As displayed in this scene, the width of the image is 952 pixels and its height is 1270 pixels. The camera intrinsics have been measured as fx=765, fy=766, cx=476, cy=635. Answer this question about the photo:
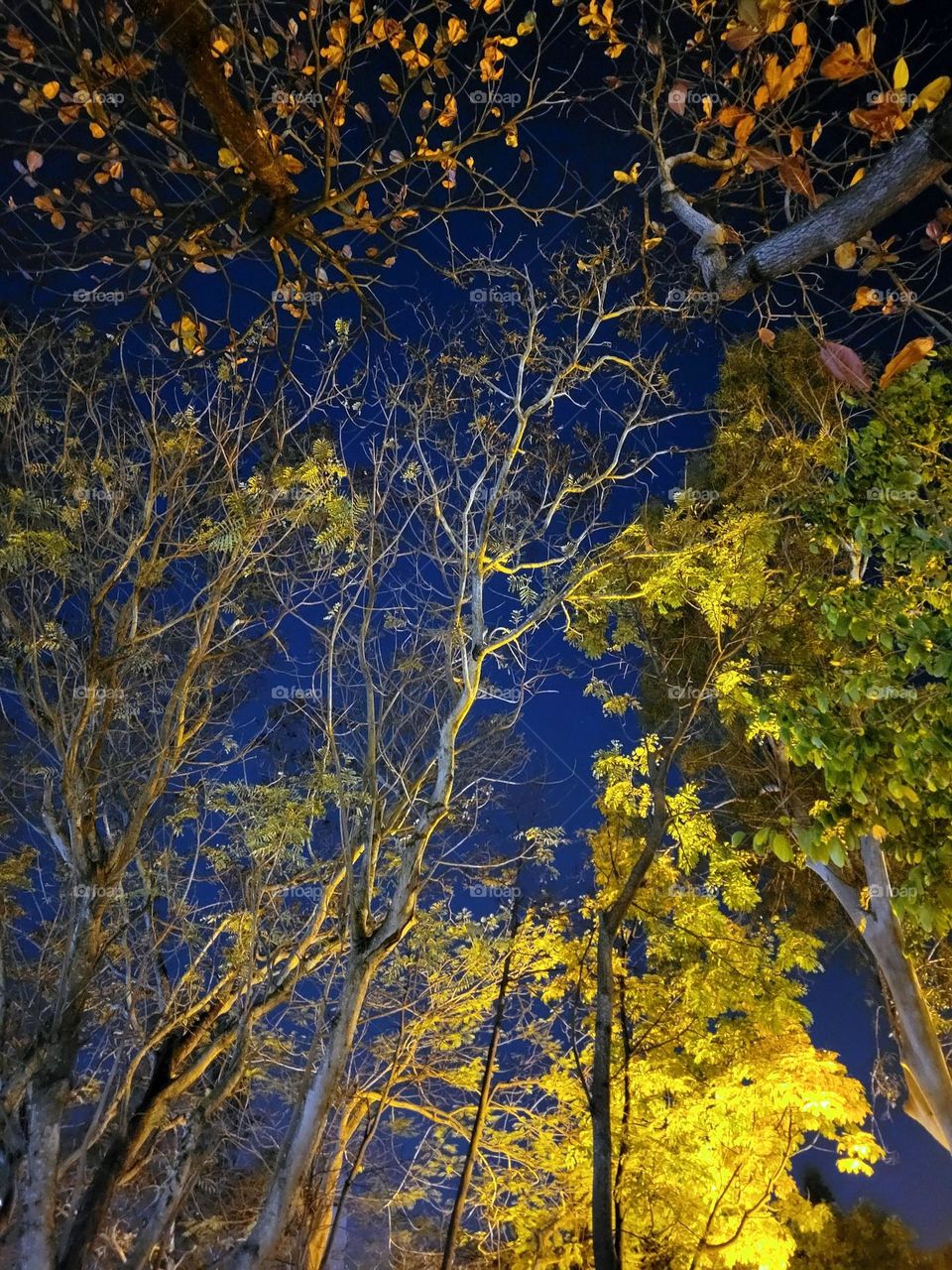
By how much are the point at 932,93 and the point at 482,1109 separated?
992 centimetres

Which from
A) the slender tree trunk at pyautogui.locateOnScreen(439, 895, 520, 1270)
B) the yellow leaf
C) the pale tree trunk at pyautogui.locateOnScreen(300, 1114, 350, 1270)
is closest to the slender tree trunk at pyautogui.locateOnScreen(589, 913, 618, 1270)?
the slender tree trunk at pyautogui.locateOnScreen(439, 895, 520, 1270)

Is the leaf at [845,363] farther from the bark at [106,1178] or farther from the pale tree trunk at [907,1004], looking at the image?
the bark at [106,1178]

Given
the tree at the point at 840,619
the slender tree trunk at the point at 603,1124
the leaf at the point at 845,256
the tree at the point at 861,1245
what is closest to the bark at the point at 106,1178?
the slender tree trunk at the point at 603,1124

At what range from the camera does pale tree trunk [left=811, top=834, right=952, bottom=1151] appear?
728cm

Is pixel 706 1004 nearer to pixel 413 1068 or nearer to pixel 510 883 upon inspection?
pixel 510 883

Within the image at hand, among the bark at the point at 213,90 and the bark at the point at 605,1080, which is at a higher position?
the bark at the point at 213,90

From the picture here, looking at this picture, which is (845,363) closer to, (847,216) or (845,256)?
(847,216)

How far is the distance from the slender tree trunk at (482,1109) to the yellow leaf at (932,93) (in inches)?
345

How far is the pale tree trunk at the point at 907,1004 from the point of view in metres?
7.28

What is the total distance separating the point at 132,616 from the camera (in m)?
6.39

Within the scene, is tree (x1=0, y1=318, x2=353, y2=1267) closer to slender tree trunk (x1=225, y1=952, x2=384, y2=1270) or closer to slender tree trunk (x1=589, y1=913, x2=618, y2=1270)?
slender tree trunk (x1=225, y1=952, x2=384, y2=1270)

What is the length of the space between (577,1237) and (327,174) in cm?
1211

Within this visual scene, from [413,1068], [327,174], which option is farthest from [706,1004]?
[327,174]

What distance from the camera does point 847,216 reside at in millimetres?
2875
